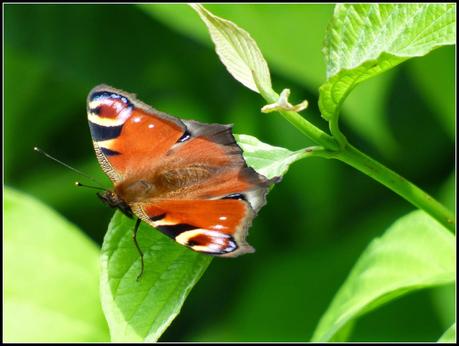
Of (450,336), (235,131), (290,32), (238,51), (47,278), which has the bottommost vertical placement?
(47,278)

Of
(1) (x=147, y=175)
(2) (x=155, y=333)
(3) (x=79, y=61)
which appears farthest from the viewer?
(3) (x=79, y=61)

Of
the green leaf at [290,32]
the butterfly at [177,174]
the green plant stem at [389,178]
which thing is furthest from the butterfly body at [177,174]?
the green leaf at [290,32]

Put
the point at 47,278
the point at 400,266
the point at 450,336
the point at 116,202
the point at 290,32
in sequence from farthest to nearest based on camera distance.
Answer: the point at 290,32
the point at 47,278
the point at 400,266
the point at 116,202
the point at 450,336

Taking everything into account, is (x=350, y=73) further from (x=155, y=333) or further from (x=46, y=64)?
(x=46, y=64)

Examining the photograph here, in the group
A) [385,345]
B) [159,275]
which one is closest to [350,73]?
[159,275]

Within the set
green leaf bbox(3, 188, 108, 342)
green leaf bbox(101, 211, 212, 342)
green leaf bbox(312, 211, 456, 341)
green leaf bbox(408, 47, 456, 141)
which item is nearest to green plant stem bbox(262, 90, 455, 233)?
green leaf bbox(101, 211, 212, 342)

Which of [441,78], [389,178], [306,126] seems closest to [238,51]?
[306,126]

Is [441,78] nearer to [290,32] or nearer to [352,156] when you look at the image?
[290,32]
